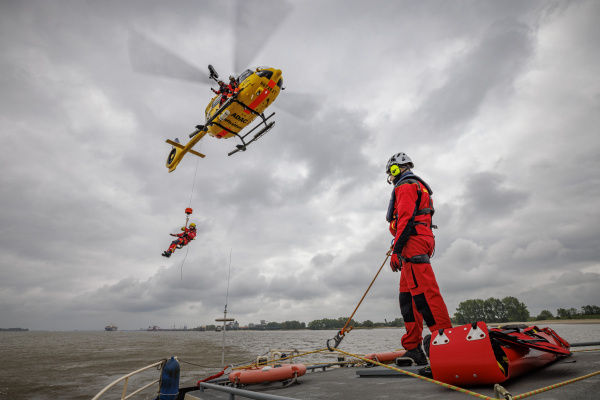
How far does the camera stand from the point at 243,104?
11883 millimetres

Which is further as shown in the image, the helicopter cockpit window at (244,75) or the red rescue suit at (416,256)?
the helicopter cockpit window at (244,75)

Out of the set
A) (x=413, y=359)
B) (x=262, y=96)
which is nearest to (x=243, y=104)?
(x=262, y=96)

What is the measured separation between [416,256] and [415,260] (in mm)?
53

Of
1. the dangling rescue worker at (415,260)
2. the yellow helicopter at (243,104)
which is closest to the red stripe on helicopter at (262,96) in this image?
the yellow helicopter at (243,104)

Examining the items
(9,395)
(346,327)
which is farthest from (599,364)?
(9,395)

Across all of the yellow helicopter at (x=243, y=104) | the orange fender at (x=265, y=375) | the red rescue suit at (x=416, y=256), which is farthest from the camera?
the yellow helicopter at (x=243, y=104)

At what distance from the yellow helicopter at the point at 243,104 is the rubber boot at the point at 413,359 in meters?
10.4

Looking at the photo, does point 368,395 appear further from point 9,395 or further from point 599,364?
point 9,395

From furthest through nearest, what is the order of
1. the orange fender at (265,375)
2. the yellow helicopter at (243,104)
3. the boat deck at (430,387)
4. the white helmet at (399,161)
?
1. the yellow helicopter at (243,104)
2. the white helmet at (399,161)
3. the orange fender at (265,375)
4. the boat deck at (430,387)

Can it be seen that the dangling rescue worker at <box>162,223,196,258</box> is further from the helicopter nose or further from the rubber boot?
the rubber boot

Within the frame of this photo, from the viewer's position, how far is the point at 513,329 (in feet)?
9.58

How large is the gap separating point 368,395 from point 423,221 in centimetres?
218

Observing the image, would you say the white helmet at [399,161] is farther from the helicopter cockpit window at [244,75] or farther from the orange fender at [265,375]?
the helicopter cockpit window at [244,75]

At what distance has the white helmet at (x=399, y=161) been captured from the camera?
4538 millimetres
